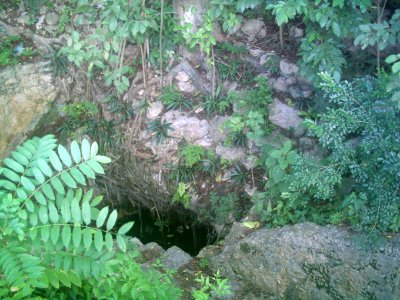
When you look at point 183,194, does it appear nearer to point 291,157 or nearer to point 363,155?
point 291,157

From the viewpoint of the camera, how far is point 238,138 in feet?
17.6

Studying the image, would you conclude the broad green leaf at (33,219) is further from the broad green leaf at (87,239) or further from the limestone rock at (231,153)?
the limestone rock at (231,153)

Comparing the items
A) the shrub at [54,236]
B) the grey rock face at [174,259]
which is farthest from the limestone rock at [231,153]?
the shrub at [54,236]

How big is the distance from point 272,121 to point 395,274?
211 centimetres

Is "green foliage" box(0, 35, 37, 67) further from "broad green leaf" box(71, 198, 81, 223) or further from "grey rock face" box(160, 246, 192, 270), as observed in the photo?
"broad green leaf" box(71, 198, 81, 223)

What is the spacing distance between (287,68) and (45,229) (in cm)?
391

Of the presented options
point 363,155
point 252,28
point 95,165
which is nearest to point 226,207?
point 363,155

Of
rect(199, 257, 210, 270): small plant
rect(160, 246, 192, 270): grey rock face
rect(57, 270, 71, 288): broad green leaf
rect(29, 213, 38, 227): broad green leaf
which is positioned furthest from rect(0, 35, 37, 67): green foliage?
rect(57, 270, 71, 288): broad green leaf

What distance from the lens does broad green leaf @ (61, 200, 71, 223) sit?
213 cm

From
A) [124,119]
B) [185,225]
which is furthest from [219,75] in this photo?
[185,225]

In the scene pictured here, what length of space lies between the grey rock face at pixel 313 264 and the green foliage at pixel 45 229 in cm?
214

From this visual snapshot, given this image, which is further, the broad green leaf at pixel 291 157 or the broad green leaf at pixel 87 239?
the broad green leaf at pixel 291 157

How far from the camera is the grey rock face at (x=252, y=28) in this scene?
5762 millimetres

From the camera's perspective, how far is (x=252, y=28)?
5781mm
